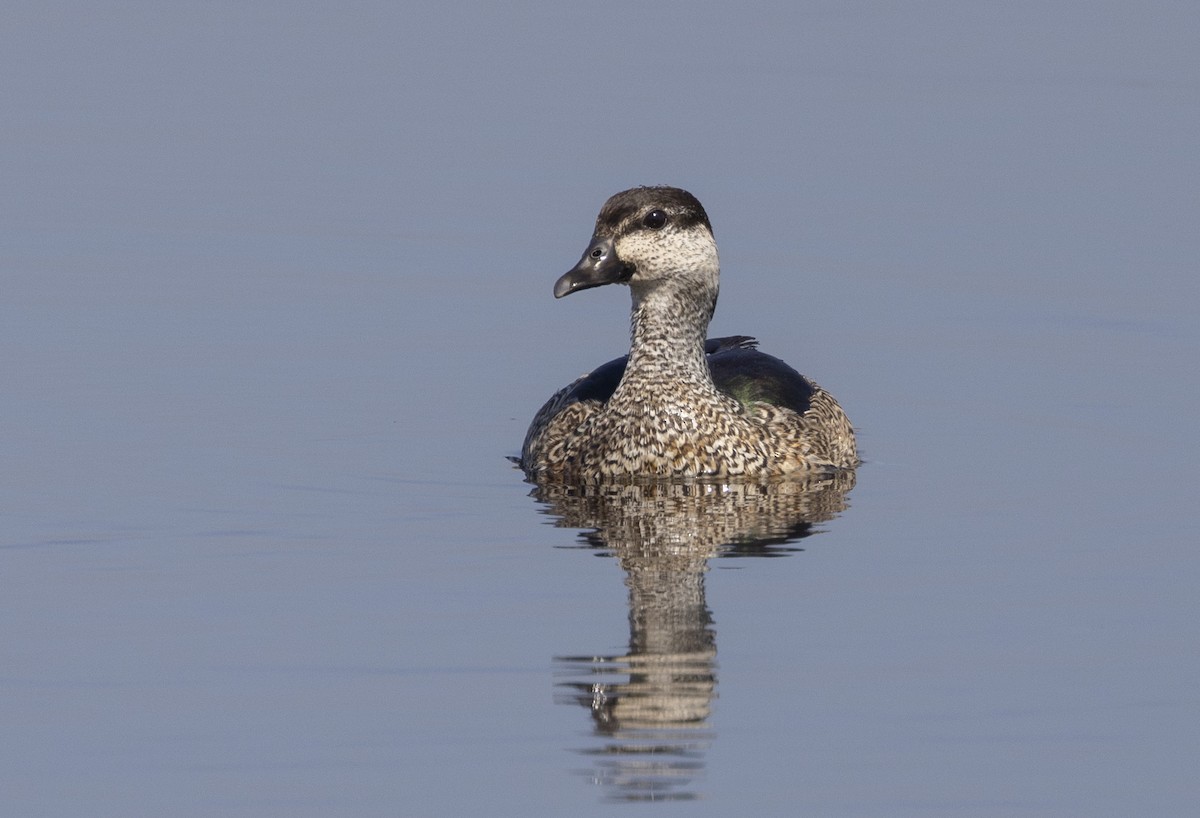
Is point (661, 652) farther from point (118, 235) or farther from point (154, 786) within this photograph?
point (118, 235)

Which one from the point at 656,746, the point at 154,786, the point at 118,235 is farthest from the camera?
the point at 118,235

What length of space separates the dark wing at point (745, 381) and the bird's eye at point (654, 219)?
4.46 feet

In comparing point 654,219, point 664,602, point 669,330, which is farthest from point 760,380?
point 664,602

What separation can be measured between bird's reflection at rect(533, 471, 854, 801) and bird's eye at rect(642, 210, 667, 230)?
5.54 feet

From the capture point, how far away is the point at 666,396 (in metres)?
17.2

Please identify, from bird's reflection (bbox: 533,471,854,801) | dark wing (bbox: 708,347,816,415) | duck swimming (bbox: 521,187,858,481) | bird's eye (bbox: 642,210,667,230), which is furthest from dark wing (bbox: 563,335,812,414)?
bird's eye (bbox: 642,210,667,230)

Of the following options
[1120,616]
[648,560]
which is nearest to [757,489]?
[648,560]

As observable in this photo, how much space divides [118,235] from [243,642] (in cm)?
1302

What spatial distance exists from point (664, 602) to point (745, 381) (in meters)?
4.55

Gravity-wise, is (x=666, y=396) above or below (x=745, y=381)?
below

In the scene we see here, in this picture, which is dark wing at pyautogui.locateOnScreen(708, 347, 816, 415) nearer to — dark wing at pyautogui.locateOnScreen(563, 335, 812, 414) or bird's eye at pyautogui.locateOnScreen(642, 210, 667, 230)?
dark wing at pyautogui.locateOnScreen(563, 335, 812, 414)

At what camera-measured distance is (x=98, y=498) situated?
53.6 feet

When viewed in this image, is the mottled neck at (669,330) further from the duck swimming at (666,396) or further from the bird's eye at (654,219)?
the bird's eye at (654,219)

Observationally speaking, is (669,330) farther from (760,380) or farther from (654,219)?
(760,380)
